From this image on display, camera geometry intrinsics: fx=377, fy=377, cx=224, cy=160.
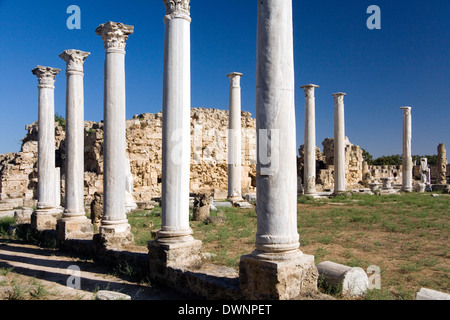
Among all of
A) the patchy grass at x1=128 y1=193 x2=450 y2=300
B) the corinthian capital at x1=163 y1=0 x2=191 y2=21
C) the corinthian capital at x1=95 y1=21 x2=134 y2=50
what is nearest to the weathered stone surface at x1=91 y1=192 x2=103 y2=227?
the patchy grass at x1=128 y1=193 x2=450 y2=300

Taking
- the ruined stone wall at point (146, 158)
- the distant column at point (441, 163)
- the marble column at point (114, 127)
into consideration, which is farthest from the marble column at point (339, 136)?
the marble column at point (114, 127)

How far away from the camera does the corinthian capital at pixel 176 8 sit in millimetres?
6566

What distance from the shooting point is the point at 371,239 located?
9.75 m

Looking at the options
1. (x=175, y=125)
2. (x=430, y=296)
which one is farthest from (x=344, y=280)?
(x=175, y=125)

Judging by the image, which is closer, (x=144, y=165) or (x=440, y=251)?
(x=440, y=251)

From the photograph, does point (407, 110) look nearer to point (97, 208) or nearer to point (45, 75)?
point (97, 208)

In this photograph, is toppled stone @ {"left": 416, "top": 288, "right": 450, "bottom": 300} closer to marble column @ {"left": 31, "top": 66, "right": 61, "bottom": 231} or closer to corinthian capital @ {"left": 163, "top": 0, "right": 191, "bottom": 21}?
corinthian capital @ {"left": 163, "top": 0, "right": 191, "bottom": 21}

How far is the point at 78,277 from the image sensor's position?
6887mm

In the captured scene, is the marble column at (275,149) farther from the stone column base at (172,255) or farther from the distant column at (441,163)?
the distant column at (441,163)

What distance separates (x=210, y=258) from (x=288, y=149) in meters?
3.34

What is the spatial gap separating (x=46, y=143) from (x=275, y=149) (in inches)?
374

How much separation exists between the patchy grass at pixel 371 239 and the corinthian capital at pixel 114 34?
15.3ft
